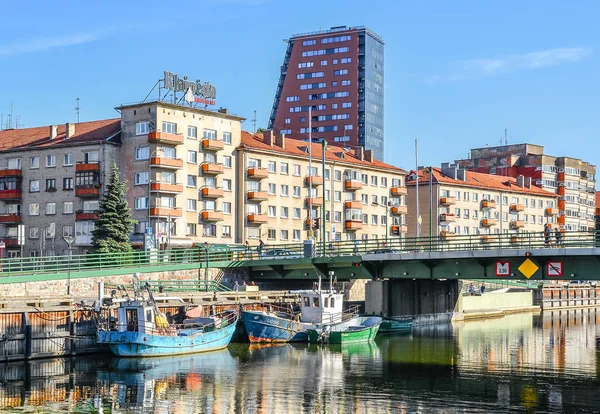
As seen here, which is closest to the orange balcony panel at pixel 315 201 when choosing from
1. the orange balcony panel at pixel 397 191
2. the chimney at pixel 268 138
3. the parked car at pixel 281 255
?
the chimney at pixel 268 138

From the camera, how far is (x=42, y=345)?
195ft

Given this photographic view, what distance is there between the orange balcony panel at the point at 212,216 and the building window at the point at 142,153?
30.7 feet

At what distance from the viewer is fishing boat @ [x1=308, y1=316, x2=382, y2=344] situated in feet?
236

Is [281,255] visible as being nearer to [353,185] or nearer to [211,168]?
[211,168]

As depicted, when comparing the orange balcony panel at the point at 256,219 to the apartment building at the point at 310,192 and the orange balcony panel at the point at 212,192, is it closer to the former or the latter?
the apartment building at the point at 310,192

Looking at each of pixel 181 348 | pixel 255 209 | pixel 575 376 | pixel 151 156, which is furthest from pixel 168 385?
pixel 255 209

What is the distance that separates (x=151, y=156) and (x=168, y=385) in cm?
6126

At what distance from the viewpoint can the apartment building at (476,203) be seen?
513ft

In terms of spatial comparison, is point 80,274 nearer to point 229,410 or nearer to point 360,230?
point 229,410

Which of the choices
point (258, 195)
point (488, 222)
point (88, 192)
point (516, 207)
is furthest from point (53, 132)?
point (516, 207)

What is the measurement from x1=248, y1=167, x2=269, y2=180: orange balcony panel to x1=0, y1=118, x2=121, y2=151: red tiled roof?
16.4 metres

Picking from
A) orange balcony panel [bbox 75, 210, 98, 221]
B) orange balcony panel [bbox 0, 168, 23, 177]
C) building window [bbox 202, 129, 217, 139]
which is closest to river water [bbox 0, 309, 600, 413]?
orange balcony panel [bbox 75, 210, 98, 221]

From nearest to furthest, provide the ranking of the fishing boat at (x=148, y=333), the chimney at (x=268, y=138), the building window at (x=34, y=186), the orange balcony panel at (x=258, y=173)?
the fishing boat at (x=148, y=333) < the building window at (x=34, y=186) < the orange balcony panel at (x=258, y=173) < the chimney at (x=268, y=138)

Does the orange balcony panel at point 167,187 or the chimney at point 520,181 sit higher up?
the chimney at point 520,181
